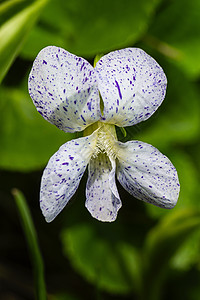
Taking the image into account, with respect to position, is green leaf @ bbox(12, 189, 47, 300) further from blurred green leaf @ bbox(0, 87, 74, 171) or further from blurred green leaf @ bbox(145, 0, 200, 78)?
blurred green leaf @ bbox(145, 0, 200, 78)

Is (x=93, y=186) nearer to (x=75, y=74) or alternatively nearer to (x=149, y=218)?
(x=75, y=74)

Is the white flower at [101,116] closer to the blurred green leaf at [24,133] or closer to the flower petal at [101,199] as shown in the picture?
the flower petal at [101,199]

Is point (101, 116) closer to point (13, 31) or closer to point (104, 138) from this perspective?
point (104, 138)

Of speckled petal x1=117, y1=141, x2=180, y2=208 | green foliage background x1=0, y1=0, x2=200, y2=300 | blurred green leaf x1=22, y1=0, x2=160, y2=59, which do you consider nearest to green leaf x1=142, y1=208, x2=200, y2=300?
green foliage background x1=0, y1=0, x2=200, y2=300

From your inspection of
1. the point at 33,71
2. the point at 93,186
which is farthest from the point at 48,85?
the point at 93,186

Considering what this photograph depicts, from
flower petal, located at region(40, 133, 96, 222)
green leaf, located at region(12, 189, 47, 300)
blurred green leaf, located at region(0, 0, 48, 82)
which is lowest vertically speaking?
green leaf, located at region(12, 189, 47, 300)

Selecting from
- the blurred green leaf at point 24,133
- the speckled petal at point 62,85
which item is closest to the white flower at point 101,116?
the speckled petal at point 62,85

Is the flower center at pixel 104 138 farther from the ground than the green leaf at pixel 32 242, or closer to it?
farther from the ground
